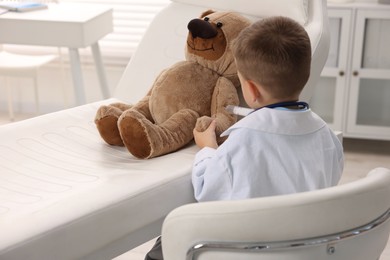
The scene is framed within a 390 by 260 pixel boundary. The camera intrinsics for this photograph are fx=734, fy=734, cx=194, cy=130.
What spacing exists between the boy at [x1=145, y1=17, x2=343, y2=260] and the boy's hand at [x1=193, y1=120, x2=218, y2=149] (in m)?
0.35

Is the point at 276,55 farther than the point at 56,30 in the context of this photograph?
No

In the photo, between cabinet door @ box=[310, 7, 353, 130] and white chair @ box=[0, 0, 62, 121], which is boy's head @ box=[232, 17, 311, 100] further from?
white chair @ box=[0, 0, 62, 121]

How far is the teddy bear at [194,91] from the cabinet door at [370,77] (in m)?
1.16

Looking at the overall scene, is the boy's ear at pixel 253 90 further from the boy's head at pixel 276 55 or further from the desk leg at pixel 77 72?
the desk leg at pixel 77 72

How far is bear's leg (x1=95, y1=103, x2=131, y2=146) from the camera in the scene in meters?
2.06

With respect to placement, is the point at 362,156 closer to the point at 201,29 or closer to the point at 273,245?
the point at 201,29

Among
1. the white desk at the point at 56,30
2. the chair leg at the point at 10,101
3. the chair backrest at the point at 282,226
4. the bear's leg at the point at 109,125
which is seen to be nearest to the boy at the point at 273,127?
the chair backrest at the point at 282,226

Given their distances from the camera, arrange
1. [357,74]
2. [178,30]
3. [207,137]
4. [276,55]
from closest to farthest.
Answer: [276,55]
[207,137]
[178,30]
[357,74]

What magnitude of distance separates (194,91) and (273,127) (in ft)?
2.09

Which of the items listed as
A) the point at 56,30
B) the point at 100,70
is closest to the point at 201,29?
the point at 56,30

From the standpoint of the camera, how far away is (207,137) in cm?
193

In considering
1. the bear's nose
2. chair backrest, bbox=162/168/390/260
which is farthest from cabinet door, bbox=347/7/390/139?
chair backrest, bbox=162/168/390/260

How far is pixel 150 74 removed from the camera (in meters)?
2.46

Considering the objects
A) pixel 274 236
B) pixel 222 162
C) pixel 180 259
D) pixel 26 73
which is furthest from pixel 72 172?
pixel 26 73
